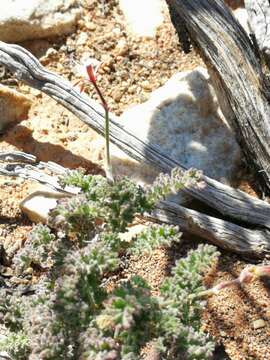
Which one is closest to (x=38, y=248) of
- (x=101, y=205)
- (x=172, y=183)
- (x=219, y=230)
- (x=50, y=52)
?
(x=101, y=205)

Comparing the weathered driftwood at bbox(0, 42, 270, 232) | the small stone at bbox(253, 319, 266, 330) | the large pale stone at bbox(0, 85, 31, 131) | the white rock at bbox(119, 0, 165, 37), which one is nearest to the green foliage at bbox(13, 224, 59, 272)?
the weathered driftwood at bbox(0, 42, 270, 232)

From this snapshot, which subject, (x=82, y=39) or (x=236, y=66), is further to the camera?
(x=82, y=39)

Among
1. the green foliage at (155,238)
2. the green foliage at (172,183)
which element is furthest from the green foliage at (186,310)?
the green foliage at (172,183)

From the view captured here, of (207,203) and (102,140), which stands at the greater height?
(102,140)

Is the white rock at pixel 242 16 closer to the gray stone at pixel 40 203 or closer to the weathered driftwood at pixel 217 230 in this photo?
the weathered driftwood at pixel 217 230

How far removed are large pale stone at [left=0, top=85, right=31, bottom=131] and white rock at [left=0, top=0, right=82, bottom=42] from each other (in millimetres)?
360

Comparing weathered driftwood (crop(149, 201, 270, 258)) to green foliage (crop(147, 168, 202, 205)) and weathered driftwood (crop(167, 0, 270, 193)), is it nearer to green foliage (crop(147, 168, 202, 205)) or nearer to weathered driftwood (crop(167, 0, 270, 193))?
weathered driftwood (crop(167, 0, 270, 193))

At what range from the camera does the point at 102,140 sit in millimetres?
3410

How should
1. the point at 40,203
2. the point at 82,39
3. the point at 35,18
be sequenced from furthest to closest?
the point at 82,39, the point at 35,18, the point at 40,203

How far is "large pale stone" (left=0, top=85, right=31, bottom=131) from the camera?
349cm

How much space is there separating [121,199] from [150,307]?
0.40m

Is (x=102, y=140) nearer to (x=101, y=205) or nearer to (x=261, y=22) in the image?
(x=261, y=22)

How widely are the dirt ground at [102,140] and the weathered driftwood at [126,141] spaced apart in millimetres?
212

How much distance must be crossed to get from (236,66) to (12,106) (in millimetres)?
1253
